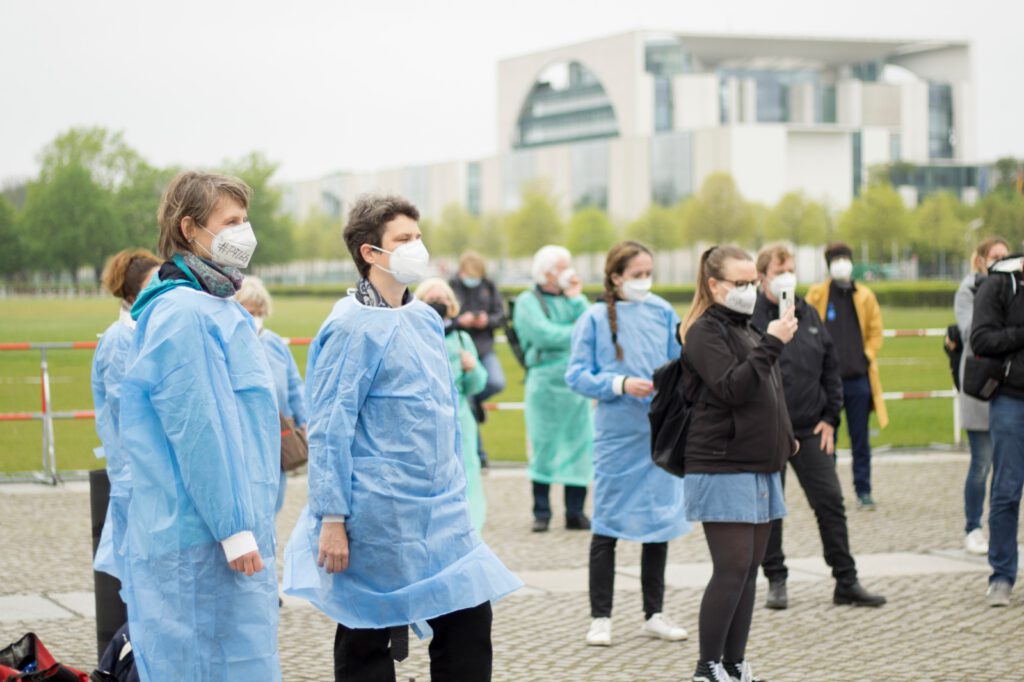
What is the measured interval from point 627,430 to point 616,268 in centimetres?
82

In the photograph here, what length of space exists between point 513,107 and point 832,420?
10995 centimetres

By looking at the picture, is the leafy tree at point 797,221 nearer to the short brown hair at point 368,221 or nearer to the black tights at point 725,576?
the black tights at point 725,576

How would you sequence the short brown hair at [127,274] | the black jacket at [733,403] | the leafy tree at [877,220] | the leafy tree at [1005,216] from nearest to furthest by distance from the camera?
the black jacket at [733,403] → the short brown hair at [127,274] → the leafy tree at [1005,216] → the leafy tree at [877,220]

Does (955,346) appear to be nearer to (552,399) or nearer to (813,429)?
(813,429)

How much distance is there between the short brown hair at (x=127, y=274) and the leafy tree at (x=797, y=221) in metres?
71.3

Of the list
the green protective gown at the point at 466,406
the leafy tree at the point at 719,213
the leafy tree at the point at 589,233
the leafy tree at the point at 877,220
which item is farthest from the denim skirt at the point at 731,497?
the leafy tree at the point at 589,233

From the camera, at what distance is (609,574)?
695 centimetres

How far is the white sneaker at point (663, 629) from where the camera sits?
6.93 meters

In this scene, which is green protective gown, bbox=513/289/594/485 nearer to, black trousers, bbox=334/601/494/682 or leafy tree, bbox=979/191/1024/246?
black trousers, bbox=334/601/494/682

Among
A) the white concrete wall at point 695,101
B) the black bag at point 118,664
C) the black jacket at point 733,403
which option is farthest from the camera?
the white concrete wall at point 695,101

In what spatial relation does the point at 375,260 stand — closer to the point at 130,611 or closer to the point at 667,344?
the point at 130,611

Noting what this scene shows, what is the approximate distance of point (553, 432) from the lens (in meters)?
11.0

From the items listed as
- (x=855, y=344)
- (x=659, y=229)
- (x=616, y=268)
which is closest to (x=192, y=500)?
(x=616, y=268)

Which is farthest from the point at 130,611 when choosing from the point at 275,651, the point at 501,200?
the point at 501,200
